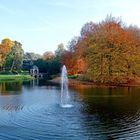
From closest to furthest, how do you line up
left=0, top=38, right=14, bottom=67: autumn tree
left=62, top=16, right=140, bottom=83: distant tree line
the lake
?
the lake → left=62, top=16, right=140, bottom=83: distant tree line → left=0, top=38, right=14, bottom=67: autumn tree

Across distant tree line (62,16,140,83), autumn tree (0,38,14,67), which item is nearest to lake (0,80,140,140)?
distant tree line (62,16,140,83)

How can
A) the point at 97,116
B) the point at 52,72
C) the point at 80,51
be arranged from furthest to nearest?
1. the point at 52,72
2. the point at 80,51
3. the point at 97,116

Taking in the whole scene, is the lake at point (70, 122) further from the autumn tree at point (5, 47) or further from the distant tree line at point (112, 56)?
the autumn tree at point (5, 47)

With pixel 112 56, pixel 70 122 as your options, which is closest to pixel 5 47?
pixel 112 56

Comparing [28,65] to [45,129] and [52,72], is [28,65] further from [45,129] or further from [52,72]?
[45,129]

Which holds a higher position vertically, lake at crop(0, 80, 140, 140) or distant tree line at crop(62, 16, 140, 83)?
distant tree line at crop(62, 16, 140, 83)

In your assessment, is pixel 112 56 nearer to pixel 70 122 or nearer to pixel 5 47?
pixel 70 122

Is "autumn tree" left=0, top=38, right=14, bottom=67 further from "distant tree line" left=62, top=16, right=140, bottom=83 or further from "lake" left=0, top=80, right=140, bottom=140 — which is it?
"lake" left=0, top=80, right=140, bottom=140

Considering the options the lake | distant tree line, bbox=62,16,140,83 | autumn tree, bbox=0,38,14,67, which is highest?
autumn tree, bbox=0,38,14,67

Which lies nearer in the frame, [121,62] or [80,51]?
[121,62]

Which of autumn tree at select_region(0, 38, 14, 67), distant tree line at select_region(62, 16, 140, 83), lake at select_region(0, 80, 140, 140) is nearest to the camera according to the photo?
lake at select_region(0, 80, 140, 140)

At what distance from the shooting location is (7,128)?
605 inches

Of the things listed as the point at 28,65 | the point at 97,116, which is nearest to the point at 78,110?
the point at 97,116

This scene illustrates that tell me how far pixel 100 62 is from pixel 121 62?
124 inches
